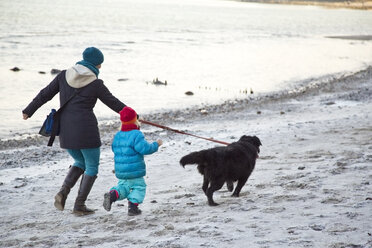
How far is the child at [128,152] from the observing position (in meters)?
5.74

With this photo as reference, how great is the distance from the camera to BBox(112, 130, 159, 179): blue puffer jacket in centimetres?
572

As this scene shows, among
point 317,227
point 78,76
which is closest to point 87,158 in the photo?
point 78,76

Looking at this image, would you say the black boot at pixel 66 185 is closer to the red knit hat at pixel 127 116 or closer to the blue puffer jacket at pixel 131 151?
the blue puffer jacket at pixel 131 151

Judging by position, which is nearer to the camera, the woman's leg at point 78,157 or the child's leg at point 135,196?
the child's leg at point 135,196

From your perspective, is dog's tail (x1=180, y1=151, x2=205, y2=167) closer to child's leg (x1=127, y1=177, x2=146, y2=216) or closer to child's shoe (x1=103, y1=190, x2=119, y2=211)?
child's leg (x1=127, y1=177, x2=146, y2=216)

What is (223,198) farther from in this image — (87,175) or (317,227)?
(317,227)

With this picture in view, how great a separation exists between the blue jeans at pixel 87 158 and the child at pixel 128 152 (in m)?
Result: 0.33

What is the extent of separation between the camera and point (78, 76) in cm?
581

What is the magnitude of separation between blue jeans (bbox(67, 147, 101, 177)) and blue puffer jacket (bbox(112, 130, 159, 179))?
0.33 meters

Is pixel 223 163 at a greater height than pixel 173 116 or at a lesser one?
greater

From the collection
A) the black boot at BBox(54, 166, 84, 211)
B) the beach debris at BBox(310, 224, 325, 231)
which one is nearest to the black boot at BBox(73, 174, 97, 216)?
the black boot at BBox(54, 166, 84, 211)

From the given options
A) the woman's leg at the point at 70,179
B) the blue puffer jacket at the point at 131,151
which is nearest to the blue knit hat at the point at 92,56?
the blue puffer jacket at the point at 131,151

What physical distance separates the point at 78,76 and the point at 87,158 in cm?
96

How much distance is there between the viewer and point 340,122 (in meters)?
11.7
